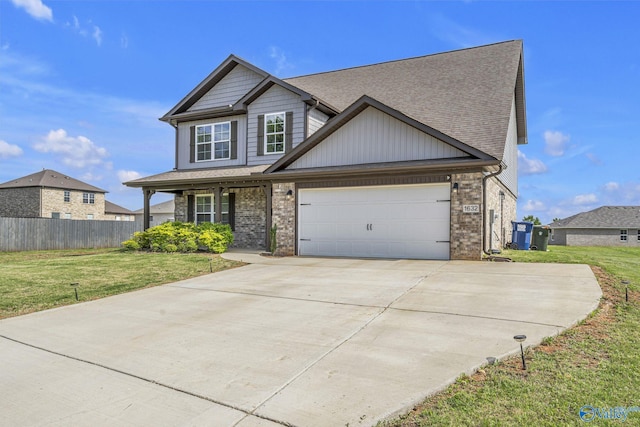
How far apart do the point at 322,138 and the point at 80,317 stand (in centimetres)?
898

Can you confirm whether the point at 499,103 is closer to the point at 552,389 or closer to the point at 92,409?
the point at 552,389

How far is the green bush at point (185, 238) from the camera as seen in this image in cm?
1495

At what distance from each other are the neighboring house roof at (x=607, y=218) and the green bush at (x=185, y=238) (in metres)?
36.3

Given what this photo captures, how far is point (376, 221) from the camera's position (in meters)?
12.5

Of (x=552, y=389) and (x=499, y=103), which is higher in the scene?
(x=499, y=103)

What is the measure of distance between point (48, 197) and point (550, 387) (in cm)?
4301

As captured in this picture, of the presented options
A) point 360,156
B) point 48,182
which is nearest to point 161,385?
point 360,156

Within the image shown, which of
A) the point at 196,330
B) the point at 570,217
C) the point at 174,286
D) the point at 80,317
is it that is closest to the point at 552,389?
the point at 196,330

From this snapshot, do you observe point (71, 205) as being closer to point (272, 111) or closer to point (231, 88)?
point (231, 88)

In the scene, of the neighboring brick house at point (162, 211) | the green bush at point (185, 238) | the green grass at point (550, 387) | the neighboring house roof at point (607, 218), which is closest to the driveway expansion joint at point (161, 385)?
the green grass at point (550, 387)

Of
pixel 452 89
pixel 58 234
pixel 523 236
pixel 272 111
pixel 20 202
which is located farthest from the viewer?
pixel 20 202

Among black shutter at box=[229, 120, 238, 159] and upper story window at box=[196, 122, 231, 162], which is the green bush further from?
upper story window at box=[196, 122, 231, 162]

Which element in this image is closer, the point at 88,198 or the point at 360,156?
the point at 360,156

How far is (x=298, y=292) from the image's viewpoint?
7594mm
